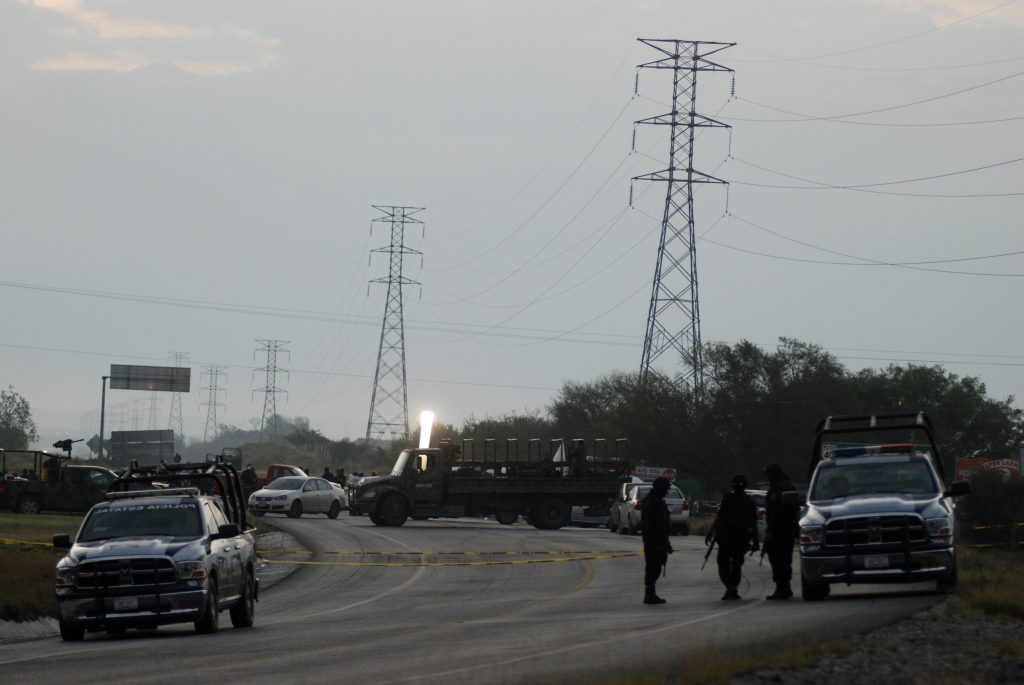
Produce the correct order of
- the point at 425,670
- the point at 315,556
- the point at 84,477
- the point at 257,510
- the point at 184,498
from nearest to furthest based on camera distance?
the point at 425,670, the point at 184,498, the point at 315,556, the point at 84,477, the point at 257,510

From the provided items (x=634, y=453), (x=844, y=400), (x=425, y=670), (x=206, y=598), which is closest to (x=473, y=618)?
A: (x=206, y=598)

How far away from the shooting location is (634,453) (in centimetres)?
8212

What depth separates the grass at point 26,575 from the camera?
21.8m

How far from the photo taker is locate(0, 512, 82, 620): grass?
71.6ft

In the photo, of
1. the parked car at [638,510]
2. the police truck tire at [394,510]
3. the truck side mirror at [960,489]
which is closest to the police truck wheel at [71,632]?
the truck side mirror at [960,489]

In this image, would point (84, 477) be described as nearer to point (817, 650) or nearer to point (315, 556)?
point (315, 556)

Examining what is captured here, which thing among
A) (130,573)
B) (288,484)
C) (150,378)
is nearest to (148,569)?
(130,573)

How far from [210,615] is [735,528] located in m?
7.16

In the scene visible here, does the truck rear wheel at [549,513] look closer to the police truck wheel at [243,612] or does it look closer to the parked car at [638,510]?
the parked car at [638,510]

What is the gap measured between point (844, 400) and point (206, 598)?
Answer: 233ft

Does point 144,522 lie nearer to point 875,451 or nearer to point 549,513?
point 875,451

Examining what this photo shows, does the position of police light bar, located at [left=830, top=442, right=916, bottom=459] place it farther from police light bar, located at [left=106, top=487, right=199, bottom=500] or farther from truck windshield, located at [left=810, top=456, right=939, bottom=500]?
police light bar, located at [left=106, top=487, right=199, bottom=500]

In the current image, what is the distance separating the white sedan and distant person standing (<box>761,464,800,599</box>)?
113 ft

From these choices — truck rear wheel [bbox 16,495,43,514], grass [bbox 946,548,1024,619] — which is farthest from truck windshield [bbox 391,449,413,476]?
grass [bbox 946,548,1024,619]
